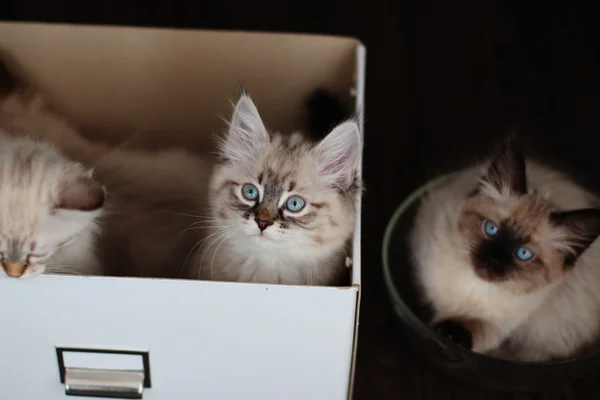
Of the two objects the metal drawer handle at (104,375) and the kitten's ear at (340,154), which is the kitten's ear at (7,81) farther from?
the kitten's ear at (340,154)

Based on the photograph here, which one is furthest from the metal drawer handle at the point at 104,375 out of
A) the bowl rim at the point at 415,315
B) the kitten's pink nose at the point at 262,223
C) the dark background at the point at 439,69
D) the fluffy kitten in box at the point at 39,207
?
the dark background at the point at 439,69

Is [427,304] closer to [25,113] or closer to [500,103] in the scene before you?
[500,103]

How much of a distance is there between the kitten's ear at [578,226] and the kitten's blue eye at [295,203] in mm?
436

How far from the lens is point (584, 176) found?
163 centimetres

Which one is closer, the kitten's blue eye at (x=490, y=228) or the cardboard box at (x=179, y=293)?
the cardboard box at (x=179, y=293)

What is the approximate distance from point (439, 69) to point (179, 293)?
123cm

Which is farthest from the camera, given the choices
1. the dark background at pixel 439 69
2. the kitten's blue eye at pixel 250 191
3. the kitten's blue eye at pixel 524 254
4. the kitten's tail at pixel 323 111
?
the dark background at pixel 439 69

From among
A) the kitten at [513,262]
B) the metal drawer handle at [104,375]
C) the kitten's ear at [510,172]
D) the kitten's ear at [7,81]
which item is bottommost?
the metal drawer handle at [104,375]

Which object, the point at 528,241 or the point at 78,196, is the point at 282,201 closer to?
the point at 78,196

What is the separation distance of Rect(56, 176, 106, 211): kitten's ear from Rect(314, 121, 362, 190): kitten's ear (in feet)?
1.15

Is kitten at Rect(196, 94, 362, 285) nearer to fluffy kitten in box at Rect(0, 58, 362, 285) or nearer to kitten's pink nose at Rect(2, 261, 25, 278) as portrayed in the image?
fluffy kitten in box at Rect(0, 58, 362, 285)

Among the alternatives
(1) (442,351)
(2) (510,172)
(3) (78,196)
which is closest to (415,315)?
(1) (442,351)

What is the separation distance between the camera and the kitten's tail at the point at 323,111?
1.37 meters

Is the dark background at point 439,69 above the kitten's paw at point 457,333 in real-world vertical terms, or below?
above
